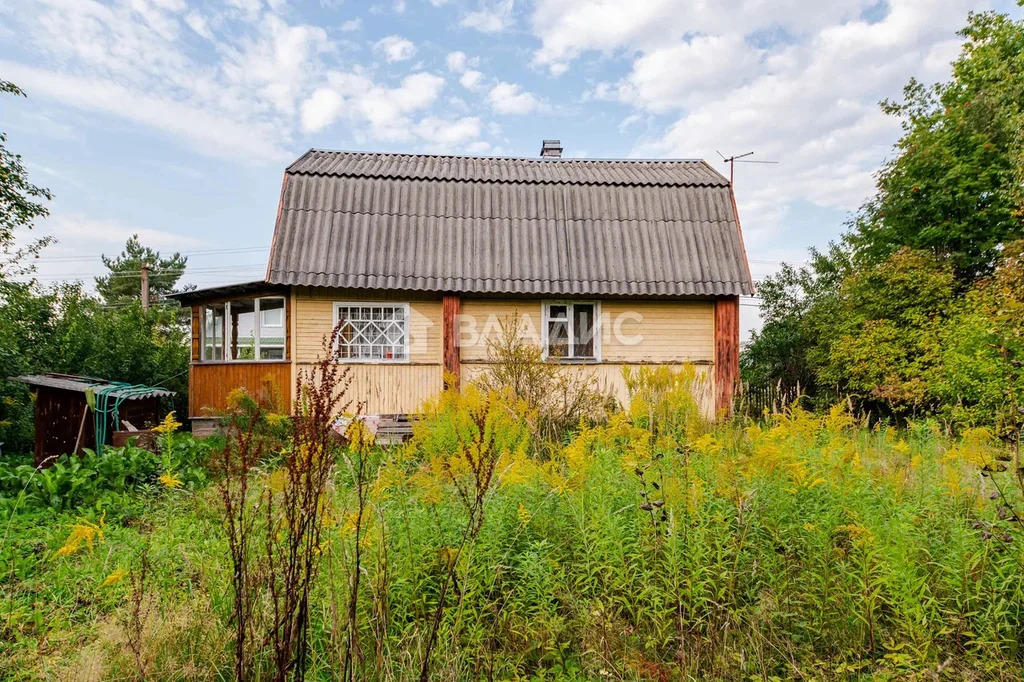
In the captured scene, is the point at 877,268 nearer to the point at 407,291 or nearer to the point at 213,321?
the point at 407,291

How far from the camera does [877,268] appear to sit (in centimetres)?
1478

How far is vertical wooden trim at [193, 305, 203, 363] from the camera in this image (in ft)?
42.5

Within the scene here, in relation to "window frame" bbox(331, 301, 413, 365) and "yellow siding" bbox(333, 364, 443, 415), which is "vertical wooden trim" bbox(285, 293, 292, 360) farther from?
"yellow siding" bbox(333, 364, 443, 415)

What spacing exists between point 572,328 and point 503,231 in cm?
266

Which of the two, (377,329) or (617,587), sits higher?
(377,329)

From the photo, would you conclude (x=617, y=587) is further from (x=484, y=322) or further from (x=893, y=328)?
(x=893, y=328)

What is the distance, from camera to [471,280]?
11984 millimetres

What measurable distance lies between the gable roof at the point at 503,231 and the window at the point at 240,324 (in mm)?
1400

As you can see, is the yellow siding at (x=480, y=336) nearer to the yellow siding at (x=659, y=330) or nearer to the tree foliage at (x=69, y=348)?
the yellow siding at (x=659, y=330)

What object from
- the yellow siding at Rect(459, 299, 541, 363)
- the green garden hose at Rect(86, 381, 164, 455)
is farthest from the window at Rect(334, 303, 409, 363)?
the green garden hose at Rect(86, 381, 164, 455)

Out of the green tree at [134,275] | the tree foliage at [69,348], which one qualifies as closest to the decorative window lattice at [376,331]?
the tree foliage at [69,348]

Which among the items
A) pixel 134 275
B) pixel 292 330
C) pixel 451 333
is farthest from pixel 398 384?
pixel 134 275

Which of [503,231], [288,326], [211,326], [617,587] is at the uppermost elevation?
[503,231]

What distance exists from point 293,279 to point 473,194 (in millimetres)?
4518
